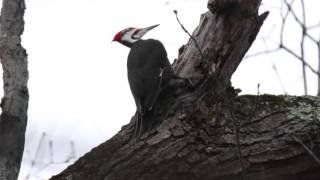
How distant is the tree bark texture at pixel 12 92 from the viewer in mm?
2247

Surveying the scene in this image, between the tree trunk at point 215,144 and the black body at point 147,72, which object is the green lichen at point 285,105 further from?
the black body at point 147,72

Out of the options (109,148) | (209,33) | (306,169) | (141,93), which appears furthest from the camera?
(141,93)

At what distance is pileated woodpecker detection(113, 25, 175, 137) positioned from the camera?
2.97 m

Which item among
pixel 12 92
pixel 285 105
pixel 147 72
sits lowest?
pixel 285 105

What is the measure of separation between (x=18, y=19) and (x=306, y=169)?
4.46 feet

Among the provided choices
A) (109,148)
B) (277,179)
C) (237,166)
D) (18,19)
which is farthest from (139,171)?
→ (18,19)

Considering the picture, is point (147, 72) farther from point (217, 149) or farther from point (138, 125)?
point (217, 149)

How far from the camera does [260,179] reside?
7.35 ft

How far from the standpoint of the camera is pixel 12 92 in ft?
7.57

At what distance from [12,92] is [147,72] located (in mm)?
1215

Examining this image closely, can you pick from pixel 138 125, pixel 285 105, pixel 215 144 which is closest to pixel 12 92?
pixel 138 125

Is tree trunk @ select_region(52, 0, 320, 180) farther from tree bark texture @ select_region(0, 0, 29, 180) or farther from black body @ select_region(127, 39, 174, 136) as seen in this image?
black body @ select_region(127, 39, 174, 136)

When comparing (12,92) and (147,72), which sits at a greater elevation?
(147,72)

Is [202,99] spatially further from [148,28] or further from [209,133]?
[148,28]
